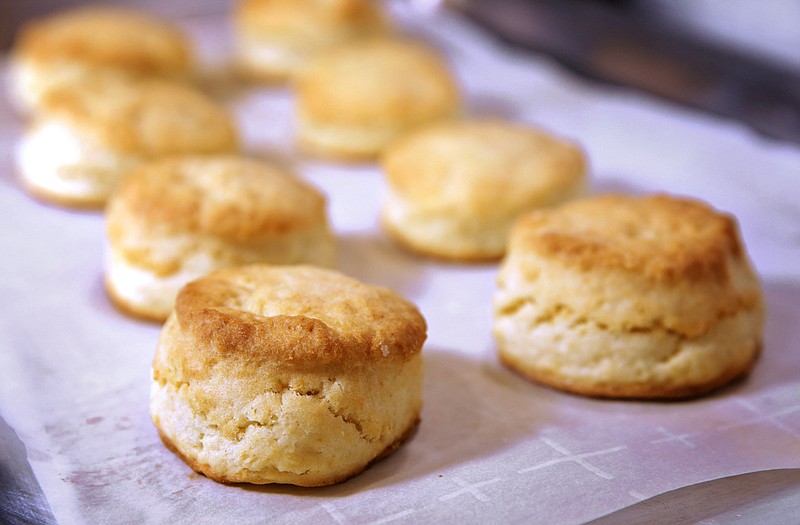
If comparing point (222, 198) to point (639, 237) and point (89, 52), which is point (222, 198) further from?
point (89, 52)

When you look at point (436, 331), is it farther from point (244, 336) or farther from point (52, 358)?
point (52, 358)

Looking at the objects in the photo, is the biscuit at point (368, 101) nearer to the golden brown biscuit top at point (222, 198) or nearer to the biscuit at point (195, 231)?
the golden brown biscuit top at point (222, 198)

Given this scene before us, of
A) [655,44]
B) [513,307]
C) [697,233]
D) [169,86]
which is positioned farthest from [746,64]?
[169,86]

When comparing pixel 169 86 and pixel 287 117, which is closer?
pixel 169 86

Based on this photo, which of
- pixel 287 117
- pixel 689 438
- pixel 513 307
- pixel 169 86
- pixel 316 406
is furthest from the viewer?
pixel 287 117

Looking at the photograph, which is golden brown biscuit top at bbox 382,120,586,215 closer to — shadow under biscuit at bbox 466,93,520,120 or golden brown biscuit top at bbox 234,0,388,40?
shadow under biscuit at bbox 466,93,520,120

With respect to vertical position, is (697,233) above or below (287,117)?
above

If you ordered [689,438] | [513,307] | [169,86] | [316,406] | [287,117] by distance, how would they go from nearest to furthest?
[316,406]
[689,438]
[513,307]
[169,86]
[287,117]
